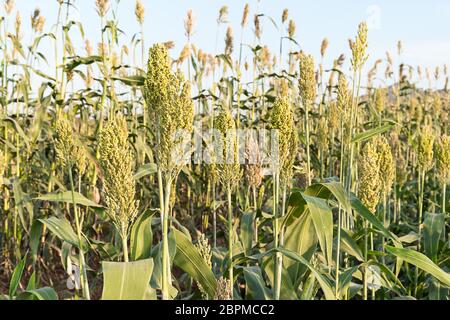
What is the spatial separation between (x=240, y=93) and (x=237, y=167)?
288 centimetres

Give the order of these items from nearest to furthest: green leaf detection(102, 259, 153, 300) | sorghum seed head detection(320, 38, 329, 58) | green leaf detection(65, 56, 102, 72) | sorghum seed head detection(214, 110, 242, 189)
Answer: green leaf detection(102, 259, 153, 300) → sorghum seed head detection(214, 110, 242, 189) → green leaf detection(65, 56, 102, 72) → sorghum seed head detection(320, 38, 329, 58)

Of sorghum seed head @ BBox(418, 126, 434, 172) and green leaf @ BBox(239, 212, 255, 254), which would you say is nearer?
green leaf @ BBox(239, 212, 255, 254)

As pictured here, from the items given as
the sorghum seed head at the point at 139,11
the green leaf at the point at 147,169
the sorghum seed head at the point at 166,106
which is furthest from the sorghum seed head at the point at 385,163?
the sorghum seed head at the point at 139,11

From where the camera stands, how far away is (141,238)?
1.81 metres

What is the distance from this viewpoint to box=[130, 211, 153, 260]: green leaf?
180cm

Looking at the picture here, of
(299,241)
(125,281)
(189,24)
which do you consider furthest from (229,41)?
(125,281)

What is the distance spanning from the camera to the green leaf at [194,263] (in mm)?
1771

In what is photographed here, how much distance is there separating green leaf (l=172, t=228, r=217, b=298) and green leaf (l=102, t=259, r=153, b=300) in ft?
1.50

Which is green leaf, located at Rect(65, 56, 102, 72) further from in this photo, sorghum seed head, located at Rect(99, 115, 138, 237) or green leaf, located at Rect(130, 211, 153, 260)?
sorghum seed head, located at Rect(99, 115, 138, 237)

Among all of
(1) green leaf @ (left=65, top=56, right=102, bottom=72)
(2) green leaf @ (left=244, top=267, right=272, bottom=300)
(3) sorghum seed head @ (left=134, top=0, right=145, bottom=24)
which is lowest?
(2) green leaf @ (left=244, top=267, right=272, bottom=300)

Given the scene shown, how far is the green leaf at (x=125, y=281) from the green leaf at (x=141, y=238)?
471 mm

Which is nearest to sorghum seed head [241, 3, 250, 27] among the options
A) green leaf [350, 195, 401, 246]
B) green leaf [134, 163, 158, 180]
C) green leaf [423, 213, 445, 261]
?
green leaf [134, 163, 158, 180]

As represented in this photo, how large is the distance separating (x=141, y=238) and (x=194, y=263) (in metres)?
0.22
